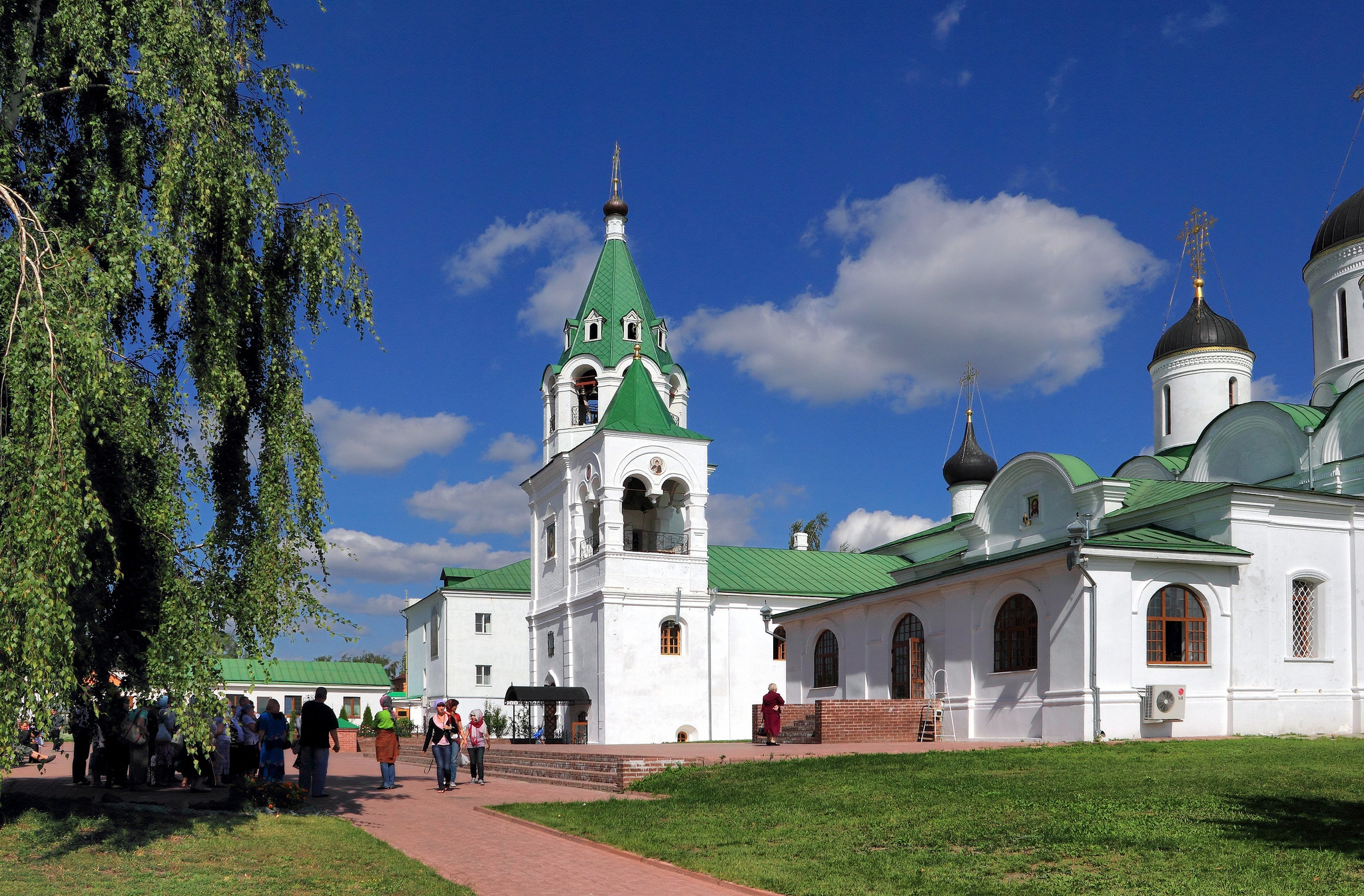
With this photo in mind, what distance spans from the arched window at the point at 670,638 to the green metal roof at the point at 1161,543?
15.5 m

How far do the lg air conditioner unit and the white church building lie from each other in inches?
1.8

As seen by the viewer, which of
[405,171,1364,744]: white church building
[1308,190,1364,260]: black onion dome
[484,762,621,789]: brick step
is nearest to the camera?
[484,762,621,789]: brick step

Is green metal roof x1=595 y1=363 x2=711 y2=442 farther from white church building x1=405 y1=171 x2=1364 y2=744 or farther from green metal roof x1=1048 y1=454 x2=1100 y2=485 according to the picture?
green metal roof x1=1048 y1=454 x2=1100 y2=485

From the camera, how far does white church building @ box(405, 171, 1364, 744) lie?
68.9 feet

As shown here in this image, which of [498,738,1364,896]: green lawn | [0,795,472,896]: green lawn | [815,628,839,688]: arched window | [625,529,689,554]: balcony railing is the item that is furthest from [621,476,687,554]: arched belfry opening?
[0,795,472,896]: green lawn

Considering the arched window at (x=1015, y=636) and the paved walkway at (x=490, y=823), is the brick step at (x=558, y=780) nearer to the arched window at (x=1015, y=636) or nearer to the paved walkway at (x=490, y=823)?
the paved walkway at (x=490, y=823)

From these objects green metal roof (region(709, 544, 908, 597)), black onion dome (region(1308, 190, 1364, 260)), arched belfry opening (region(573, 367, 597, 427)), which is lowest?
green metal roof (region(709, 544, 908, 597))

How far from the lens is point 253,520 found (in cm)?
1191

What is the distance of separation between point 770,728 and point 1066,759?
929 centimetres

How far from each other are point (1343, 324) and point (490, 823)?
24.9m

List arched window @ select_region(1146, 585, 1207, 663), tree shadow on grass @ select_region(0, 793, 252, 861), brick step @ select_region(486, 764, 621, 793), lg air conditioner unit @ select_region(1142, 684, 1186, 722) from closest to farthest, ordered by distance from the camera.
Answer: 1. tree shadow on grass @ select_region(0, 793, 252, 861)
2. brick step @ select_region(486, 764, 621, 793)
3. lg air conditioner unit @ select_region(1142, 684, 1186, 722)
4. arched window @ select_region(1146, 585, 1207, 663)

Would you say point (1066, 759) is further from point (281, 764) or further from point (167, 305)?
point (167, 305)

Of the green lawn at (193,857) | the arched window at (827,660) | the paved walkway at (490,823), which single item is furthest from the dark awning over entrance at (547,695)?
the green lawn at (193,857)

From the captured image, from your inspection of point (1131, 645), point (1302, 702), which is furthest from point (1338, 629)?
point (1131, 645)
